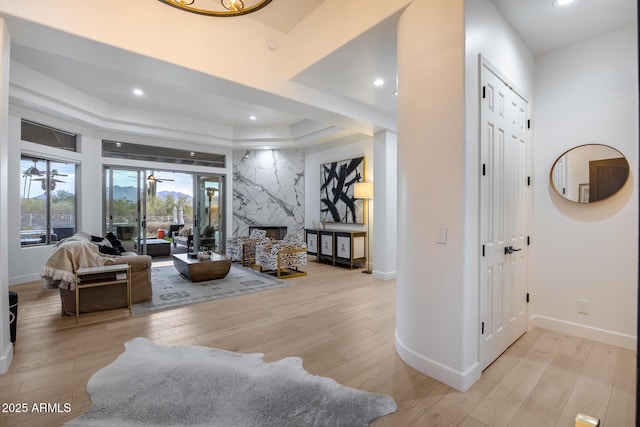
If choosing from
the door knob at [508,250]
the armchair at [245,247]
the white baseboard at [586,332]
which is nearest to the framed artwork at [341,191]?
the armchair at [245,247]

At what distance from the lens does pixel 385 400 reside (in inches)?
80.6

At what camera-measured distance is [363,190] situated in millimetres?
6363

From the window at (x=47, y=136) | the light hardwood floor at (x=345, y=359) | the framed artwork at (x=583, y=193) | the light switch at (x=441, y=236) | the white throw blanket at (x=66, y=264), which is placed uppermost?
the window at (x=47, y=136)

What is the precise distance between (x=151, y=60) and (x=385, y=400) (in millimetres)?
3811

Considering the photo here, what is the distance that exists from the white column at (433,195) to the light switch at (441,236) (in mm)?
17

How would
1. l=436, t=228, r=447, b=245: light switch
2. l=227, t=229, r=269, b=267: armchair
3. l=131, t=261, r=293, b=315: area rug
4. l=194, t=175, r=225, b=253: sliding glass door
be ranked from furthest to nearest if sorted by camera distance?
l=194, t=175, r=225, b=253: sliding glass door < l=227, t=229, r=269, b=267: armchair < l=131, t=261, r=293, b=315: area rug < l=436, t=228, r=447, b=245: light switch

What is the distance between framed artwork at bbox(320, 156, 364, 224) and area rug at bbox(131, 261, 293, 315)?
250 cm

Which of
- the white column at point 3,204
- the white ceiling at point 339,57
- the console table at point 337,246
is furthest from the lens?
the console table at point 337,246

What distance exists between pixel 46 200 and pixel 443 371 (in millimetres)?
7273

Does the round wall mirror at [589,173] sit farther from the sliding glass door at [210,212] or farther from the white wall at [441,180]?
the sliding glass door at [210,212]

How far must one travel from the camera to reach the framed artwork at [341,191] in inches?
275

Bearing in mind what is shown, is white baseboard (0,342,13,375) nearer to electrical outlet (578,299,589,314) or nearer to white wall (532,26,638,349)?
white wall (532,26,638,349)

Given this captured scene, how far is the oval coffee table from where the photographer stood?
5156 mm

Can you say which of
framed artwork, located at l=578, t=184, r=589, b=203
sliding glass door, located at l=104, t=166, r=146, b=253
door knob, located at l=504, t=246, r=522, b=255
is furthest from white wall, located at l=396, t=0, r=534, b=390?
sliding glass door, located at l=104, t=166, r=146, b=253
